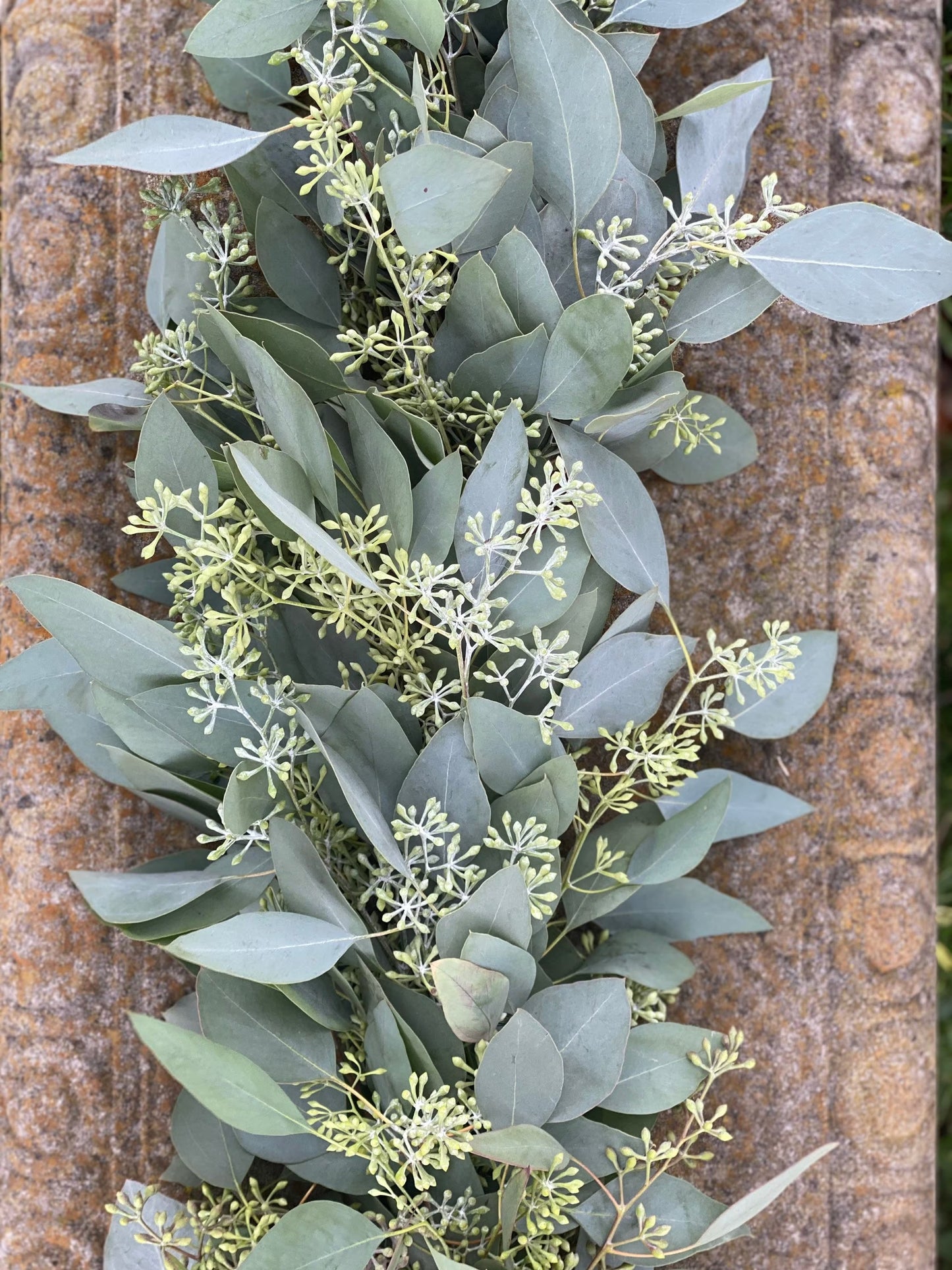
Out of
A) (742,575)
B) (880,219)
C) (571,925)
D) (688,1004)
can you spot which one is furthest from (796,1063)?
(880,219)

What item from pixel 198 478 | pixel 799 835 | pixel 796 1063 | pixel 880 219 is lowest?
pixel 796 1063

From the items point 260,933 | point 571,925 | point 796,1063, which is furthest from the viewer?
point 796,1063

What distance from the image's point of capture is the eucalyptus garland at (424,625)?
0.47 metres

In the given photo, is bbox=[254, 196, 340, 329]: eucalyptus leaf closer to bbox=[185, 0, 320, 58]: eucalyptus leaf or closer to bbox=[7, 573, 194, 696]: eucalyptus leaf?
bbox=[185, 0, 320, 58]: eucalyptus leaf

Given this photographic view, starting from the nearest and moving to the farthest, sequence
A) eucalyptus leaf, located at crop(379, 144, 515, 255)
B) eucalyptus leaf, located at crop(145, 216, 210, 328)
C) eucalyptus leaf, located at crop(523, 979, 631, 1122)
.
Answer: eucalyptus leaf, located at crop(379, 144, 515, 255)
eucalyptus leaf, located at crop(523, 979, 631, 1122)
eucalyptus leaf, located at crop(145, 216, 210, 328)

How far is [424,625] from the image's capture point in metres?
0.48

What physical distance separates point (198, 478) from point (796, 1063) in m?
0.55

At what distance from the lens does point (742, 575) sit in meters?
0.70

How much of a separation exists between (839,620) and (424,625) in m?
0.36

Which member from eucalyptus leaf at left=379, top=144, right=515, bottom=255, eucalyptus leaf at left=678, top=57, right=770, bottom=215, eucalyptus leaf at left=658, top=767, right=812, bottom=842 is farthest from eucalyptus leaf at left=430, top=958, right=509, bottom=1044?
eucalyptus leaf at left=678, top=57, right=770, bottom=215

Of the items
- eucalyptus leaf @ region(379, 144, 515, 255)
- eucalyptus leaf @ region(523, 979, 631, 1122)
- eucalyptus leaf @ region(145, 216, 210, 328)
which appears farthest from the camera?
eucalyptus leaf @ region(145, 216, 210, 328)

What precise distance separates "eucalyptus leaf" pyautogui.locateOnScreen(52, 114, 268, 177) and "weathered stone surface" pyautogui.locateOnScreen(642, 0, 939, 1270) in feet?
1.13

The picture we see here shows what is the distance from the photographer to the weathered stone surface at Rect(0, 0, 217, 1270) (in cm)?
64

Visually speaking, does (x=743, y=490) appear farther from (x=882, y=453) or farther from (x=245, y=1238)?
(x=245, y=1238)
